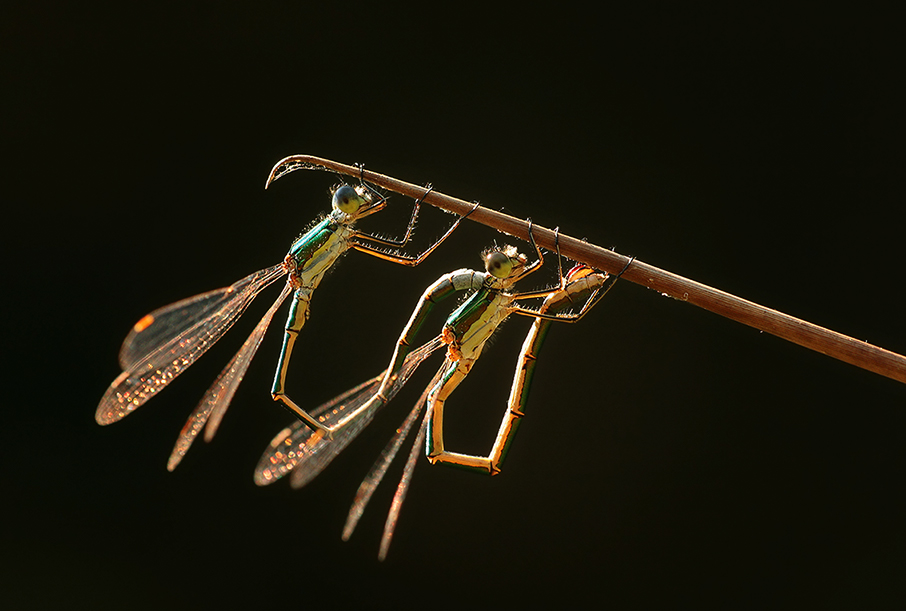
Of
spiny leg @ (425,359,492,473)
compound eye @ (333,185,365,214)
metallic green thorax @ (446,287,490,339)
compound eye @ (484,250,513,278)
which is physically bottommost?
spiny leg @ (425,359,492,473)

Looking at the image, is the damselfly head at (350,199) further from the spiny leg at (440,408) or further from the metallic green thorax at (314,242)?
the spiny leg at (440,408)

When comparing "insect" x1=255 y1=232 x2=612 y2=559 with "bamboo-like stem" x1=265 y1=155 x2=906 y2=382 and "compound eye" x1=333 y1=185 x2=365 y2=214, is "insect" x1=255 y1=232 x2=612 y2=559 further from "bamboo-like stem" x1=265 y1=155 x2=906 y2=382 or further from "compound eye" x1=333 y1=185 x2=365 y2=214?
"compound eye" x1=333 y1=185 x2=365 y2=214

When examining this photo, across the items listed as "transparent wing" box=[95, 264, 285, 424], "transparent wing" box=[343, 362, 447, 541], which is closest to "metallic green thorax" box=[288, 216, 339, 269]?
"transparent wing" box=[95, 264, 285, 424]

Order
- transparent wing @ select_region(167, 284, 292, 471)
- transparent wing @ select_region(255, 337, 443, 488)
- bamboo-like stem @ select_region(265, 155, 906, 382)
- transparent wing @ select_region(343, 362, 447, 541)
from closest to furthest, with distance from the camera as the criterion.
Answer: bamboo-like stem @ select_region(265, 155, 906, 382) → transparent wing @ select_region(255, 337, 443, 488) → transparent wing @ select_region(343, 362, 447, 541) → transparent wing @ select_region(167, 284, 292, 471)

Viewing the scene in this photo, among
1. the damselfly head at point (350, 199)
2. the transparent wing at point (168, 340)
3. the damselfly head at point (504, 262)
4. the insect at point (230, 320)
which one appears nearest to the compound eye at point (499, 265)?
the damselfly head at point (504, 262)

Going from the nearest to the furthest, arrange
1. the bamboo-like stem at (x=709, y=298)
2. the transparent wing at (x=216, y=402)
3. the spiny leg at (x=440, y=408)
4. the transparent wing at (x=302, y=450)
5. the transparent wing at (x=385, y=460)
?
1. the bamboo-like stem at (x=709, y=298)
2. the spiny leg at (x=440, y=408)
3. the transparent wing at (x=302, y=450)
4. the transparent wing at (x=385, y=460)
5. the transparent wing at (x=216, y=402)

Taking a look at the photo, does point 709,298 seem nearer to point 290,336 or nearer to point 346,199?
point 346,199
